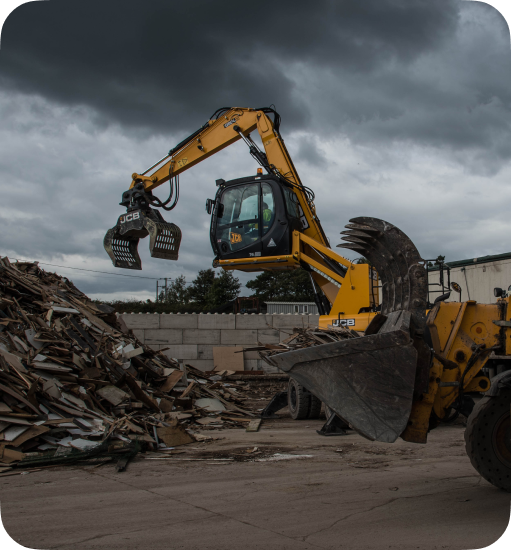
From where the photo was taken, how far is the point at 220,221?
32.8 ft

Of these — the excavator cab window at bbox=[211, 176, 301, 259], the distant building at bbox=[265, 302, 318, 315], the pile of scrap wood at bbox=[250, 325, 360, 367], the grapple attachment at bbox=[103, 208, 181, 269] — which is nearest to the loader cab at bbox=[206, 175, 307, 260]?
the excavator cab window at bbox=[211, 176, 301, 259]

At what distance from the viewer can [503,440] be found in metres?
4.36

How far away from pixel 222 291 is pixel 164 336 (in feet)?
141

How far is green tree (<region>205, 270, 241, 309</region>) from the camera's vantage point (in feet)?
188

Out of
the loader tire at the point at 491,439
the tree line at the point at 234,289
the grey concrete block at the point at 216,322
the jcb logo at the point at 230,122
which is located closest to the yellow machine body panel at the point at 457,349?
the loader tire at the point at 491,439

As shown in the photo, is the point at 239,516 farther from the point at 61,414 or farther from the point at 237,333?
the point at 237,333

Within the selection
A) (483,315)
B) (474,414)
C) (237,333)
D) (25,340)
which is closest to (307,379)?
(474,414)

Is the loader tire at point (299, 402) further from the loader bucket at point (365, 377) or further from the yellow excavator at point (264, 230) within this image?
the loader bucket at point (365, 377)

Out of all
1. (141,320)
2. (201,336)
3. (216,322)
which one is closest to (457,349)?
(216,322)

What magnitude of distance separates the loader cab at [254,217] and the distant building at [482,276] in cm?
427

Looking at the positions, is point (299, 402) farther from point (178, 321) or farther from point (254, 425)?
point (178, 321)

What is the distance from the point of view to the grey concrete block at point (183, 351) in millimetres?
14555

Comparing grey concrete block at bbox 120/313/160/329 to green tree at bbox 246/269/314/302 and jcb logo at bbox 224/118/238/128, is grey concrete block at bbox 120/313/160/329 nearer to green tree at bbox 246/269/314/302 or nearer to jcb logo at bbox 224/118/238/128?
jcb logo at bbox 224/118/238/128

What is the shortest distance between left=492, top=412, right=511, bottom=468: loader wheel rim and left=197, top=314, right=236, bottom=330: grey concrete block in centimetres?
1067
